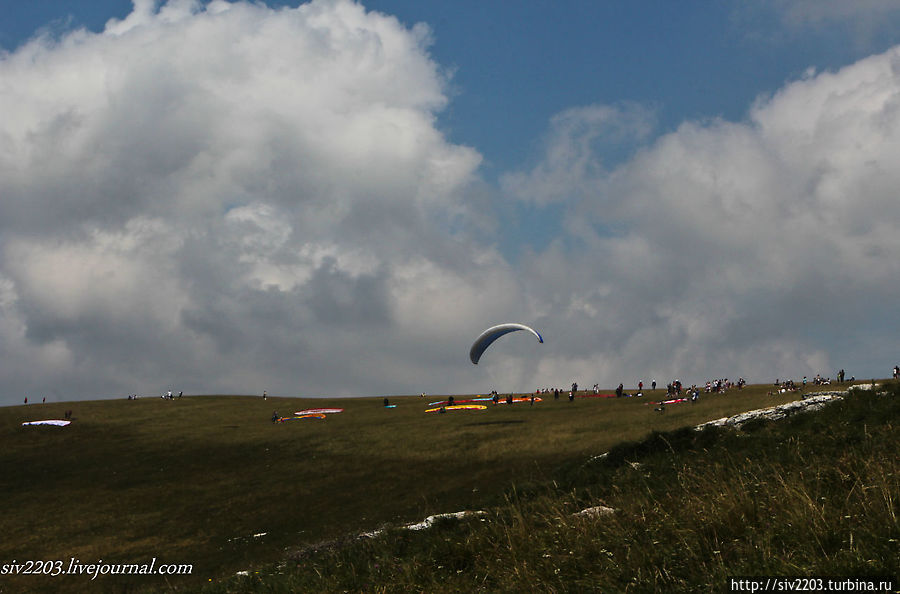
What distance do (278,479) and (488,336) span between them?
32.4 m

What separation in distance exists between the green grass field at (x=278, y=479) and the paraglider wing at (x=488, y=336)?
6591 mm

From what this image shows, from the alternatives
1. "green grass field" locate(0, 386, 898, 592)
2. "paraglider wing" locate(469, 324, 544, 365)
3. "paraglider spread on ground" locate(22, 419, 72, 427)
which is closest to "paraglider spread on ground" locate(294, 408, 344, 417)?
"green grass field" locate(0, 386, 898, 592)

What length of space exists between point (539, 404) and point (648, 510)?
60943 millimetres

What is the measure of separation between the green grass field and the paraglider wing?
6591mm

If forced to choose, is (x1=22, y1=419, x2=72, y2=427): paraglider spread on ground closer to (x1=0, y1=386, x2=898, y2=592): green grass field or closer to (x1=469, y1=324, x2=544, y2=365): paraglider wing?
(x1=0, y1=386, x2=898, y2=592): green grass field

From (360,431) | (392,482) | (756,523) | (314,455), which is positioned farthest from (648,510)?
(360,431)

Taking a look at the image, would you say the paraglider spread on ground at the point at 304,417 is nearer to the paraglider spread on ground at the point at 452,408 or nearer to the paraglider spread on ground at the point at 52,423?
the paraglider spread on ground at the point at 452,408

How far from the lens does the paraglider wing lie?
223 feet

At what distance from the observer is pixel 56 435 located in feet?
216

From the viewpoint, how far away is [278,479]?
139 ft

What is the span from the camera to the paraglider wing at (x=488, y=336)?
67.9 metres

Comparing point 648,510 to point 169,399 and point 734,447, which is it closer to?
point 734,447

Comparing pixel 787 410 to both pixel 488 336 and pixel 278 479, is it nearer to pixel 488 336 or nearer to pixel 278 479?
pixel 278 479

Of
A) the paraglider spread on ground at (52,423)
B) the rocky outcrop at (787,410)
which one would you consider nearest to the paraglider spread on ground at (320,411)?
the paraglider spread on ground at (52,423)
